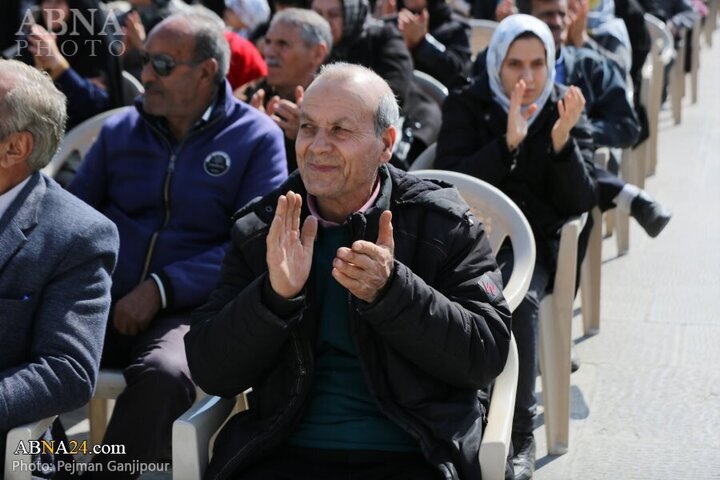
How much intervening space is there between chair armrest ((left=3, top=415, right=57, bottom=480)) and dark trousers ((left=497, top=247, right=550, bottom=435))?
1658mm

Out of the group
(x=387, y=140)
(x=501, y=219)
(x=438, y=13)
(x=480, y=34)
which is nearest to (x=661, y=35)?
(x=480, y=34)

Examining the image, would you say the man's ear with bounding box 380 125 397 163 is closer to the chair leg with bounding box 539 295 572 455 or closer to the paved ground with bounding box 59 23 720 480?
the chair leg with bounding box 539 295 572 455

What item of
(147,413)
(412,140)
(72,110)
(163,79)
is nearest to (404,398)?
(147,413)

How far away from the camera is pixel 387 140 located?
288cm

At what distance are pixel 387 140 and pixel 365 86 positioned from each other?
6.2 inches

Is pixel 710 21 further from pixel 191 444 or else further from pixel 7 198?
pixel 191 444

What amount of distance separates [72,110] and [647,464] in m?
2.95

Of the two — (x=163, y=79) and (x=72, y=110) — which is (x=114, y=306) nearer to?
(x=163, y=79)

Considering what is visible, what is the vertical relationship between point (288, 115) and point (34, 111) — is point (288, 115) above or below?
below

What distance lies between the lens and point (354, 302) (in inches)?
105

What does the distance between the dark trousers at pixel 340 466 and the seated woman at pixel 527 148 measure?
3.79 ft

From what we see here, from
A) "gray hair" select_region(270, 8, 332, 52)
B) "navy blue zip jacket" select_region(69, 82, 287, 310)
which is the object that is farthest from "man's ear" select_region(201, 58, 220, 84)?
"gray hair" select_region(270, 8, 332, 52)

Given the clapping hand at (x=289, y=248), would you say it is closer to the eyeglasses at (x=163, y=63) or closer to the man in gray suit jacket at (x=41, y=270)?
the man in gray suit jacket at (x=41, y=270)

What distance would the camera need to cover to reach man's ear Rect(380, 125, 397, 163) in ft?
9.41
